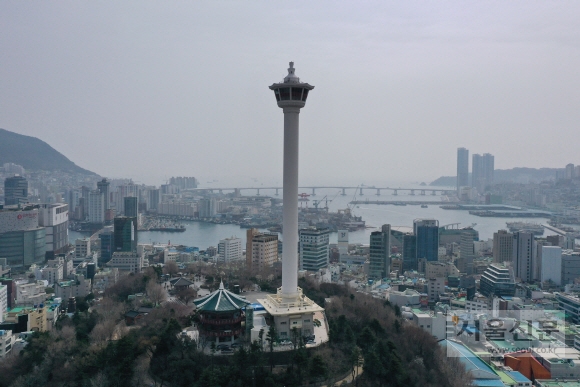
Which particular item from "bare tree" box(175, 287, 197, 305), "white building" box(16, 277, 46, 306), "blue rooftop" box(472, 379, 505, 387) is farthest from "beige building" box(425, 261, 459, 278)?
"white building" box(16, 277, 46, 306)

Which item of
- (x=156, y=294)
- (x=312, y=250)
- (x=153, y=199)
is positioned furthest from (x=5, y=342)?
(x=153, y=199)

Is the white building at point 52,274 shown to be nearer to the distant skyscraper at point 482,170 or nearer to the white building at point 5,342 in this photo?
the white building at point 5,342

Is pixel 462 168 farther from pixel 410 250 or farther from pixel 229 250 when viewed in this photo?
pixel 229 250

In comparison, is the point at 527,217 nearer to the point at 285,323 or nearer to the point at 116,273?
the point at 116,273

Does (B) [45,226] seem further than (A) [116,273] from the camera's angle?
Yes

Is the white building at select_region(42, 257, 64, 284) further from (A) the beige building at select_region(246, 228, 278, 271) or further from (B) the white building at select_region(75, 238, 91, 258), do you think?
(A) the beige building at select_region(246, 228, 278, 271)

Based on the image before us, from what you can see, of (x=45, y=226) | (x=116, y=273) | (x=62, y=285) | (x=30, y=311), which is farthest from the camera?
(x=45, y=226)

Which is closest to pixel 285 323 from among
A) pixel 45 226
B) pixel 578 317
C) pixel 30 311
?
pixel 30 311
